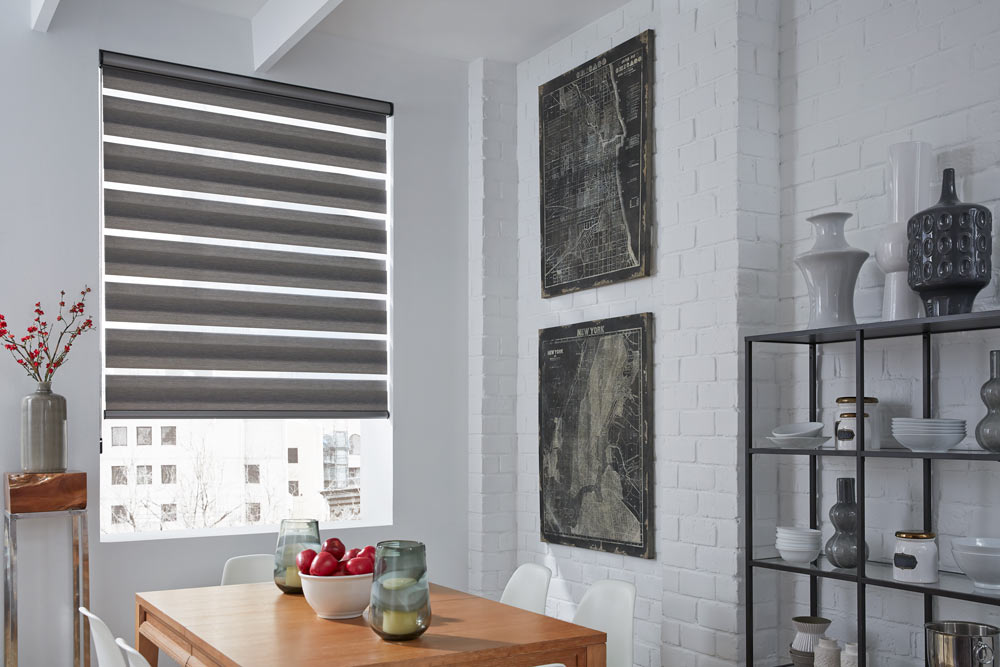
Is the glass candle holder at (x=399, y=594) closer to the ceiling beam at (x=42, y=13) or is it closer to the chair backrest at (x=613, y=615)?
the chair backrest at (x=613, y=615)

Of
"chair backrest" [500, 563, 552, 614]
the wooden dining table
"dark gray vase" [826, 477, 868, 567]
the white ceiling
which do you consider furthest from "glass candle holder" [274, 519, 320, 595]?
the white ceiling

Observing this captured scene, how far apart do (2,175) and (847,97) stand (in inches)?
121

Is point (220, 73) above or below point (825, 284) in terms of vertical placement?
above

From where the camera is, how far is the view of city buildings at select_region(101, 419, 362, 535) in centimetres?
454

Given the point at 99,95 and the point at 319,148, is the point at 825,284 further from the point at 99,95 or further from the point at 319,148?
the point at 99,95

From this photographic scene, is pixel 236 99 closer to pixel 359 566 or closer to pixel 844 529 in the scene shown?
pixel 359 566

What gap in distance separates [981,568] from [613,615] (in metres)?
1.06

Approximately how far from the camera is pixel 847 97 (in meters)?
3.10

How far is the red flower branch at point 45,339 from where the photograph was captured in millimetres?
3459

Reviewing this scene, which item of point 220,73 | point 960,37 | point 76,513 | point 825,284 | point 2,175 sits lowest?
point 76,513

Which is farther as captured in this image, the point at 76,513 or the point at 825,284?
the point at 76,513

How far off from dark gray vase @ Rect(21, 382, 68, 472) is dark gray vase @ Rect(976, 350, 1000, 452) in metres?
2.98

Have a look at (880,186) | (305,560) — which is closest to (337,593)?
(305,560)

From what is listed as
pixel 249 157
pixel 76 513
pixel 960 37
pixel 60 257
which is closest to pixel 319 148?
pixel 249 157
